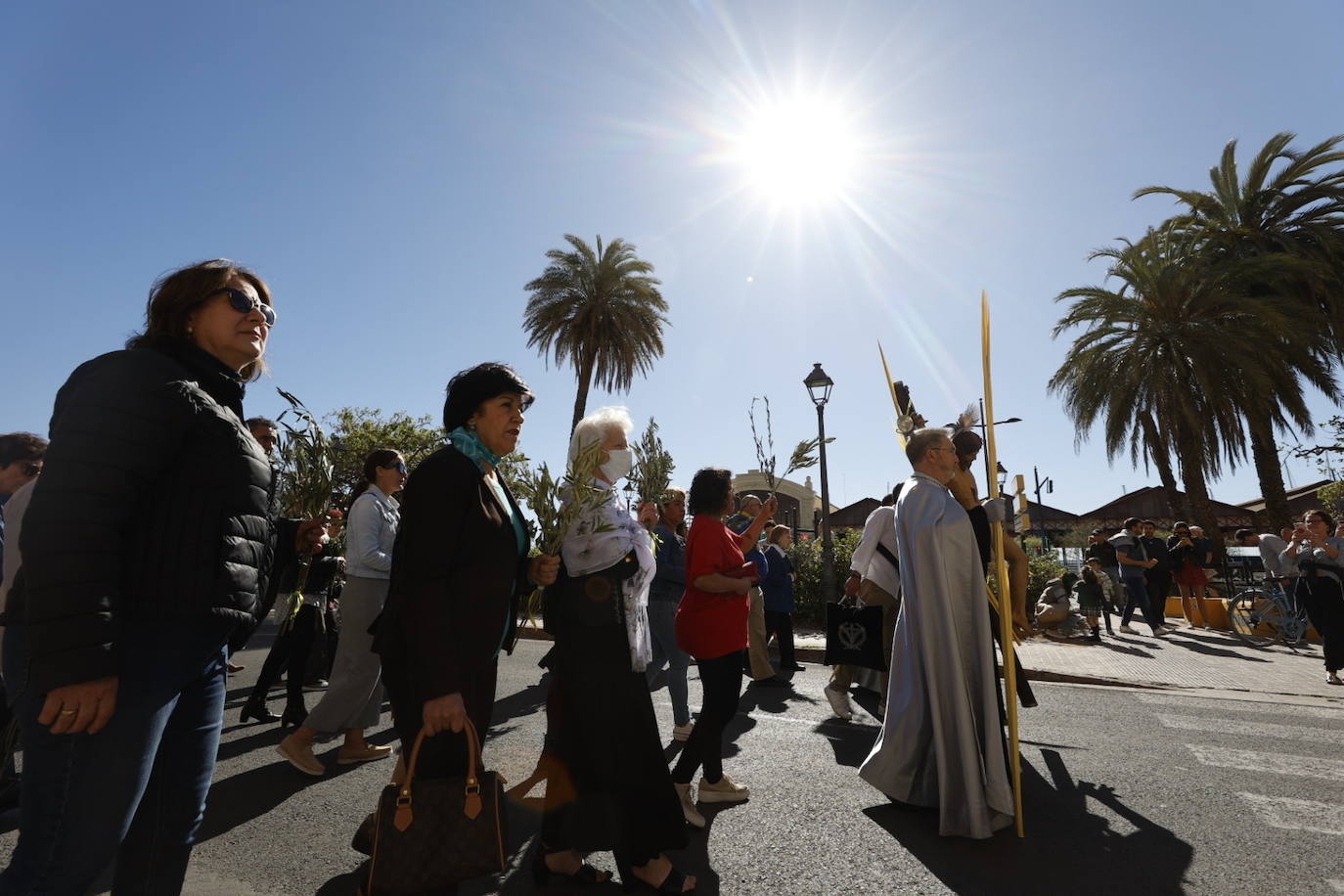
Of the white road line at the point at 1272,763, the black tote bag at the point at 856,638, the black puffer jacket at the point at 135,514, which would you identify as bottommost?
the white road line at the point at 1272,763

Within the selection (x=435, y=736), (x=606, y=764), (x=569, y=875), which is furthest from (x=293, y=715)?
(x=435, y=736)

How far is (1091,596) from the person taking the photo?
1160 cm

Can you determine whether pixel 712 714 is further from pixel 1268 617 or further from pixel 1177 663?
pixel 1268 617

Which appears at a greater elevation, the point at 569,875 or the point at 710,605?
the point at 710,605

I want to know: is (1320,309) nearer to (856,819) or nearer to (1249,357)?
(1249,357)

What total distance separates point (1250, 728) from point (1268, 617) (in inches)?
272

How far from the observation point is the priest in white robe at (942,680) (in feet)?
10.9

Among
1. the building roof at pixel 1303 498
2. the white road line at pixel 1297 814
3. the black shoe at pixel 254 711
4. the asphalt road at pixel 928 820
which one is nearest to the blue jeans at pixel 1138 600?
the asphalt road at pixel 928 820

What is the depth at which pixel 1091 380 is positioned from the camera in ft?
65.9

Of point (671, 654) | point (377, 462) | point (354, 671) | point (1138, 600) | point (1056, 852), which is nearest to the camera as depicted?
point (1056, 852)

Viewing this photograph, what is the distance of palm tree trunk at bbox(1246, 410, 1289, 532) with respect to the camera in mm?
17719

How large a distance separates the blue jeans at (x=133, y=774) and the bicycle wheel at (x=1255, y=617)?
43.8ft

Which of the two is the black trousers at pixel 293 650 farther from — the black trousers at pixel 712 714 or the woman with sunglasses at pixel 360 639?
the black trousers at pixel 712 714

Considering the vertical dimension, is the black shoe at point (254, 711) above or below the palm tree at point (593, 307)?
below
